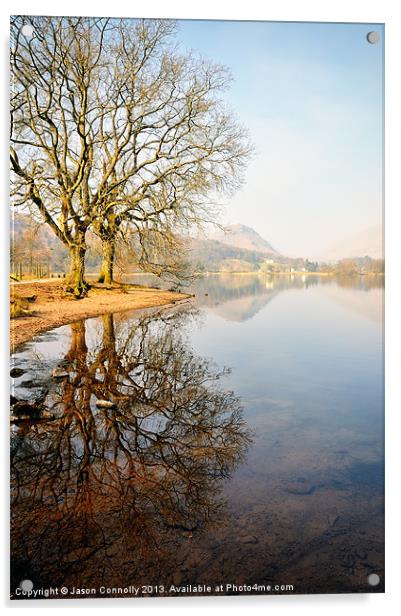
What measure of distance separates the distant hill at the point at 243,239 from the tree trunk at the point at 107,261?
33.9 inches

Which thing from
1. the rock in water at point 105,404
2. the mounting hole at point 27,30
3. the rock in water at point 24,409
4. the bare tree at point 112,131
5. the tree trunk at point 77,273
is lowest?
the rock in water at point 105,404

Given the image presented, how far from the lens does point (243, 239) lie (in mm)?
3580

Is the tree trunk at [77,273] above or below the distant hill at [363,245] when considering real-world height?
below

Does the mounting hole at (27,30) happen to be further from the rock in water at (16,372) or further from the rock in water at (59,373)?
the rock in water at (59,373)

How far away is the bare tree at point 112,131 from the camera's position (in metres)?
3.11

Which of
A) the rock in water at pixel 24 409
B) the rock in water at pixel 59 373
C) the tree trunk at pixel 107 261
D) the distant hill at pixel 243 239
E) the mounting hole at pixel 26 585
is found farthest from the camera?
the tree trunk at pixel 107 261

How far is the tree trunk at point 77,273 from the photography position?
11.7ft

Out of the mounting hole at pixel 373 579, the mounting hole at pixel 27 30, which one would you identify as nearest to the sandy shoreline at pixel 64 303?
the mounting hole at pixel 27 30

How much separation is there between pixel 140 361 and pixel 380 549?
2.35m

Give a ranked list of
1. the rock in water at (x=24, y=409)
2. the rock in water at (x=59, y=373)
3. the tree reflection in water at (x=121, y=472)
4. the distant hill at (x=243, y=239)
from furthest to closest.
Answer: the distant hill at (x=243, y=239) < the rock in water at (x=59, y=373) < the rock in water at (x=24, y=409) < the tree reflection in water at (x=121, y=472)

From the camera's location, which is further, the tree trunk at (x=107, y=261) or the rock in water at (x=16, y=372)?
the tree trunk at (x=107, y=261)

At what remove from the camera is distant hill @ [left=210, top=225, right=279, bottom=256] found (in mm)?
3543
